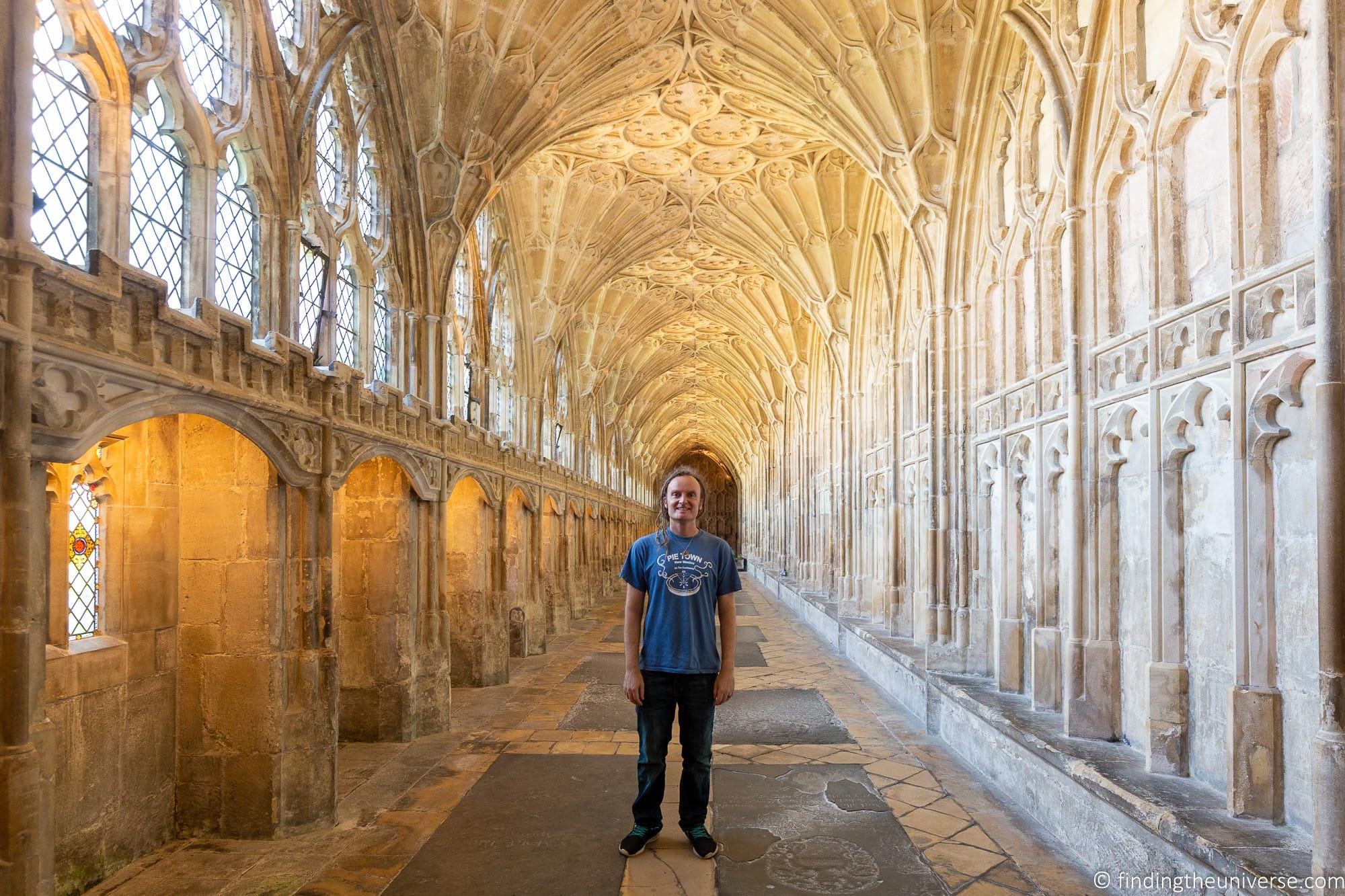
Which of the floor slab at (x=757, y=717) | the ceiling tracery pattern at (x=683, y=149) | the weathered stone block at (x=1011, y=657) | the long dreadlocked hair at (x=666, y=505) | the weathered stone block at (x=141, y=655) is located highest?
the ceiling tracery pattern at (x=683, y=149)

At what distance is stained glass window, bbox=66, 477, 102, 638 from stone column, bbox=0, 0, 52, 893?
165 cm

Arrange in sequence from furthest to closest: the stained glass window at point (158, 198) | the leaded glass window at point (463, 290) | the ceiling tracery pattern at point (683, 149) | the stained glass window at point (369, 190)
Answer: the leaded glass window at point (463, 290), the ceiling tracery pattern at point (683, 149), the stained glass window at point (369, 190), the stained glass window at point (158, 198)

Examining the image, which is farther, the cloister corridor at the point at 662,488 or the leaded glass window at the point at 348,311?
the leaded glass window at the point at 348,311

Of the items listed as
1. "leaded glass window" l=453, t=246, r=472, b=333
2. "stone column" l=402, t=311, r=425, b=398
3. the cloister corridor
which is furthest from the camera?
"leaded glass window" l=453, t=246, r=472, b=333

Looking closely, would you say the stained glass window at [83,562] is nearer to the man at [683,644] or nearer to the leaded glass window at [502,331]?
the man at [683,644]

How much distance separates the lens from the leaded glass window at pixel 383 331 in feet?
28.2

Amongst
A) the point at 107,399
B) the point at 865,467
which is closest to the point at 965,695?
the point at 107,399

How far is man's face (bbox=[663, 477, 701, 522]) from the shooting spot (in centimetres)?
442

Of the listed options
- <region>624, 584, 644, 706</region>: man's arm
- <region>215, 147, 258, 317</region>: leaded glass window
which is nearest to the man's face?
<region>624, 584, 644, 706</region>: man's arm

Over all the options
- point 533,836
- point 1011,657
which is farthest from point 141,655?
point 1011,657

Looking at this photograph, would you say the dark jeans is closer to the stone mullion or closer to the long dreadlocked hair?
the long dreadlocked hair

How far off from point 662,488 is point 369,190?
14.7 feet

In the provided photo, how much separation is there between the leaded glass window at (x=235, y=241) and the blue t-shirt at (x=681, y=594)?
3.34 m

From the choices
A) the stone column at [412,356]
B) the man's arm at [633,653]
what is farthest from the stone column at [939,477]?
the man's arm at [633,653]
